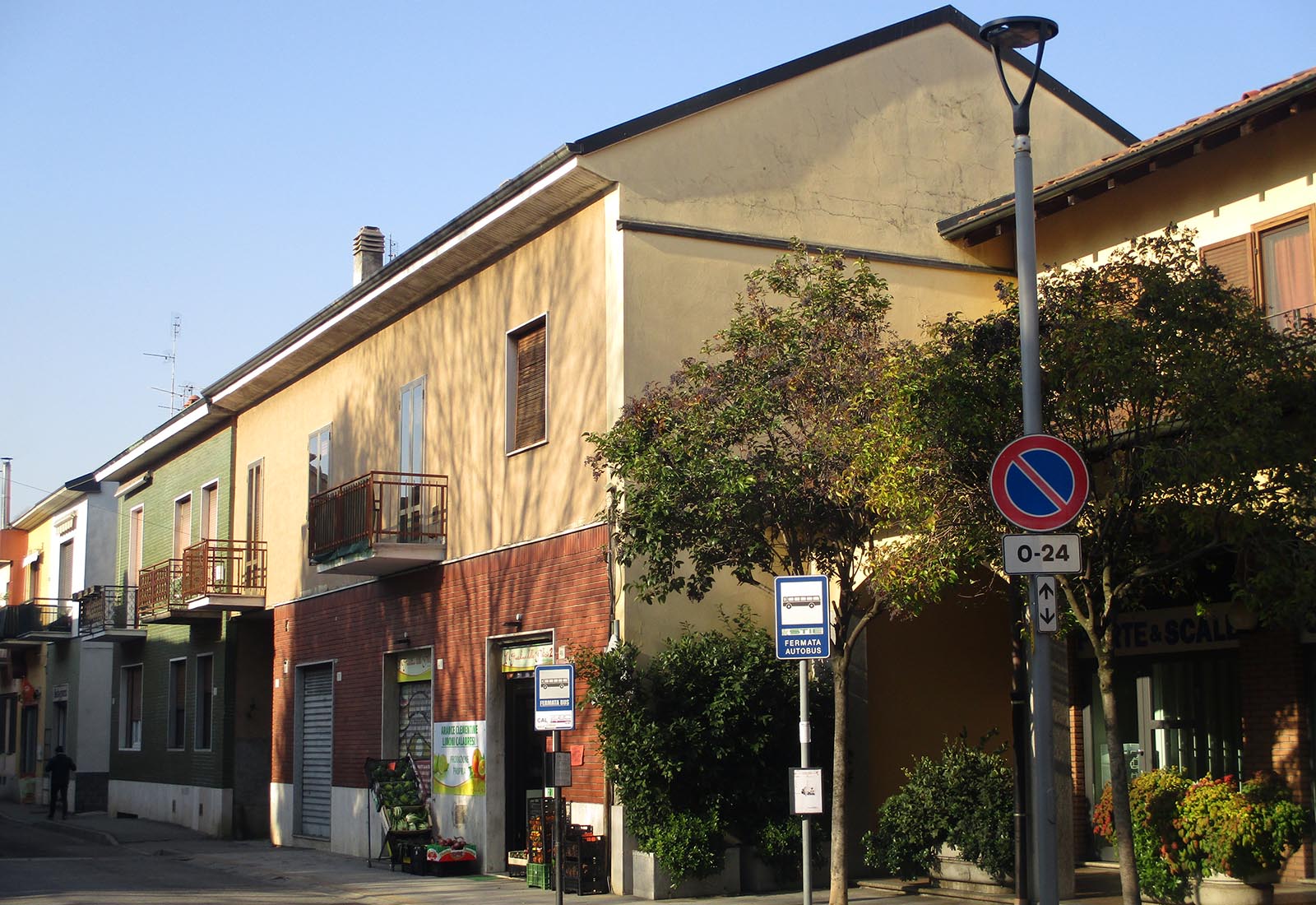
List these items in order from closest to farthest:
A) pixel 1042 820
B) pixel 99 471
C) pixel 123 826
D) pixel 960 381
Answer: pixel 1042 820 → pixel 960 381 → pixel 123 826 → pixel 99 471

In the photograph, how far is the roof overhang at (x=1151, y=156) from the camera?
44.9 ft

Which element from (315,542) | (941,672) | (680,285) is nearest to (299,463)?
(315,542)

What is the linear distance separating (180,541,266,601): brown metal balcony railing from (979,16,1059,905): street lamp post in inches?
779

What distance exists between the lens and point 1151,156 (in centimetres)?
1513

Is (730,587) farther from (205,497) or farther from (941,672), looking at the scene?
(205,497)

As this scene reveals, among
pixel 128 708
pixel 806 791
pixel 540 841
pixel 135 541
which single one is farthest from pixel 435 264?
pixel 128 708

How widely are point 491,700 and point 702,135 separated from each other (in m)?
7.34

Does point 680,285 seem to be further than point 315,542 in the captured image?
No

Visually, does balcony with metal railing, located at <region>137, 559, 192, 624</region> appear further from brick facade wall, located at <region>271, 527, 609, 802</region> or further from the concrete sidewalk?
the concrete sidewalk

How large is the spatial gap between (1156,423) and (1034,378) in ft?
3.21

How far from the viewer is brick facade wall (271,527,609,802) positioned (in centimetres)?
1670

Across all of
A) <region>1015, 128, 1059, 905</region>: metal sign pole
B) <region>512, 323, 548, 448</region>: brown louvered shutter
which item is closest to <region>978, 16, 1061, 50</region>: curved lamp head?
<region>1015, 128, 1059, 905</region>: metal sign pole

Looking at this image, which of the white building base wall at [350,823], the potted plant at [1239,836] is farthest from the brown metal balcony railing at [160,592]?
the potted plant at [1239,836]

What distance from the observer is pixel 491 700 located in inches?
737
